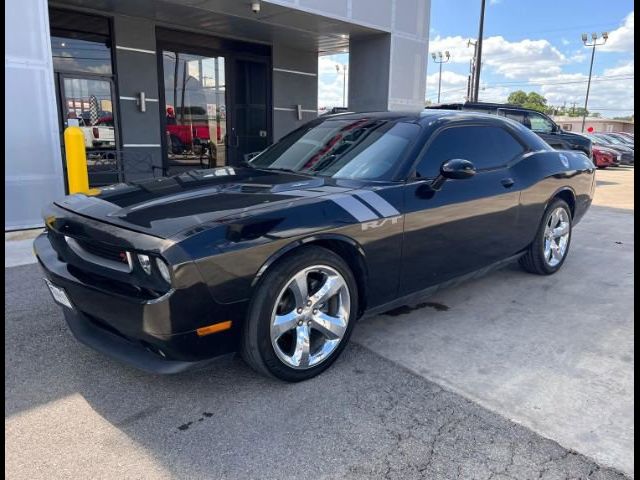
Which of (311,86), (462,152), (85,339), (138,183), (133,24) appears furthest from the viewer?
(311,86)

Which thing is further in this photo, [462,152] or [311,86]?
[311,86]

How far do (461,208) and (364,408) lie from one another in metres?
1.74

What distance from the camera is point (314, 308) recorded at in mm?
2855

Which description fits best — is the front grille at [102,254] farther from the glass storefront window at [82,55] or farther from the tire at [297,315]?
the glass storefront window at [82,55]

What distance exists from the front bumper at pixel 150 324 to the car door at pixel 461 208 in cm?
141

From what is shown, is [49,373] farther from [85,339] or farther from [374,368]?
[374,368]

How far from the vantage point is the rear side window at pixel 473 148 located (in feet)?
11.7

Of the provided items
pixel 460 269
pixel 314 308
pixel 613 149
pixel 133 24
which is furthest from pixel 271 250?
pixel 613 149

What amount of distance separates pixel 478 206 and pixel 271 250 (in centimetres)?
197

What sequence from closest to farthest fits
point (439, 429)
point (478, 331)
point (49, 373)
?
point (439, 429) < point (49, 373) < point (478, 331)

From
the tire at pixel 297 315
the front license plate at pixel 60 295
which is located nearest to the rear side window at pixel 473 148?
the tire at pixel 297 315

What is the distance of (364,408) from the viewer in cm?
262

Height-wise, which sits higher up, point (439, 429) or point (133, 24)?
point (133, 24)

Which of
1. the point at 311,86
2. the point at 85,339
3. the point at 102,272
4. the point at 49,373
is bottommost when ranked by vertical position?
the point at 49,373
